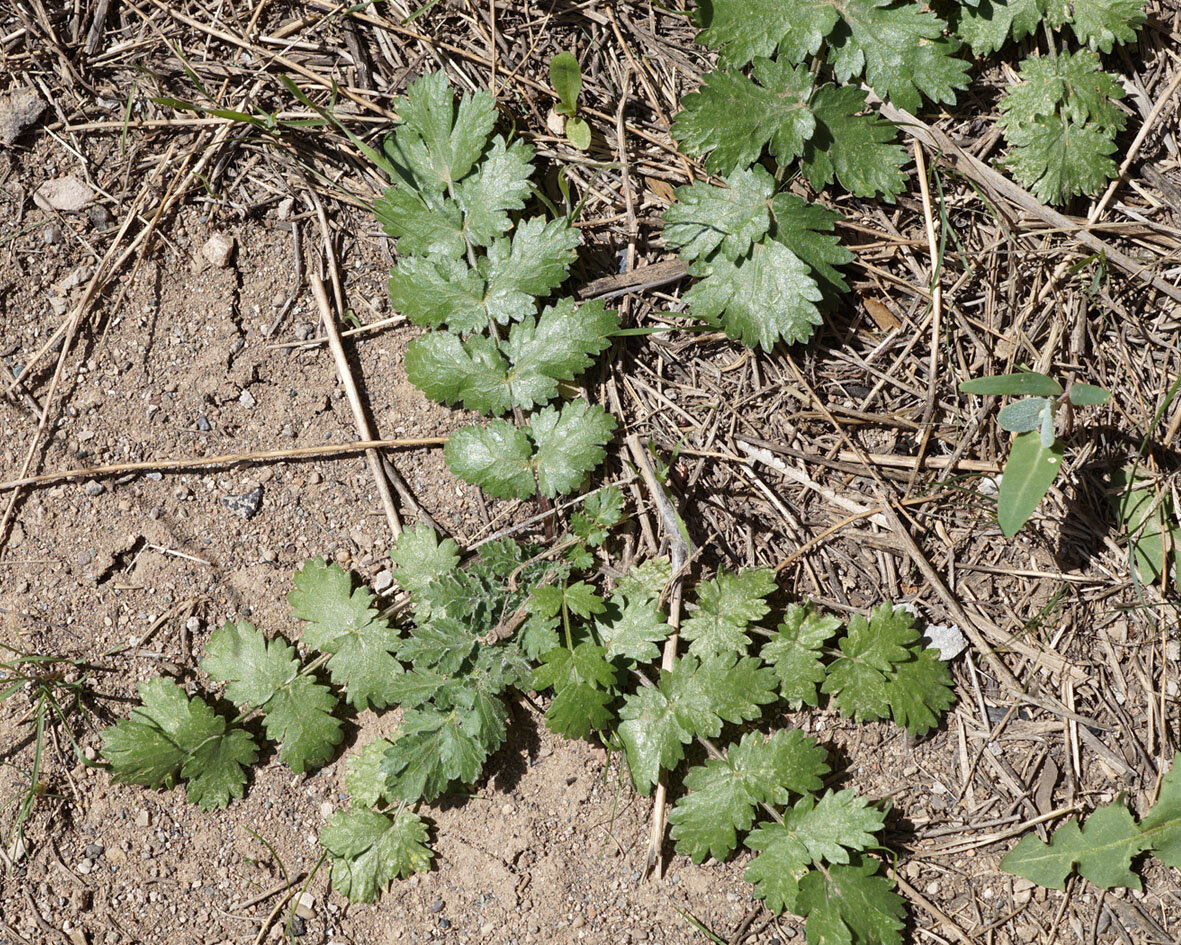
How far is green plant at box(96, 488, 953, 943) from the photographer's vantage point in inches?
99.6

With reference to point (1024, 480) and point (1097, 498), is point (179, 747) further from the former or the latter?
point (1097, 498)

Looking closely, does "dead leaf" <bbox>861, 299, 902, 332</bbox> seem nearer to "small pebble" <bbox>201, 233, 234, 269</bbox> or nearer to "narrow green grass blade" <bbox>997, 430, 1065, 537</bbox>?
"narrow green grass blade" <bbox>997, 430, 1065, 537</bbox>

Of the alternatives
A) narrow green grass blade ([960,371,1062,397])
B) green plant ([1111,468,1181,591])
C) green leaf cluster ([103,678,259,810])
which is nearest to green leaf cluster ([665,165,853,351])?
narrow green grass blade ([960,371,1062,397])

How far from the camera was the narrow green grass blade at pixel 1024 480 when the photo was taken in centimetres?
229

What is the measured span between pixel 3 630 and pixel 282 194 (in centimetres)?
161

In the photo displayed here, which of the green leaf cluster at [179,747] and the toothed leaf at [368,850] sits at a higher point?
the green leaf cluster at [179,747]

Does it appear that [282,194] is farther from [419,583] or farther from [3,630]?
[3,630]

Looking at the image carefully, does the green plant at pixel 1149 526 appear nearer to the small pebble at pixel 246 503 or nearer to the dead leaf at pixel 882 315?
the dead leaf at pixel 882 315

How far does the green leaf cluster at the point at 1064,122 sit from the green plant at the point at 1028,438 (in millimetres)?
658

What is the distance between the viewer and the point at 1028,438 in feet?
7.72

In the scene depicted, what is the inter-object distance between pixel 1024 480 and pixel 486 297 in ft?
5.09

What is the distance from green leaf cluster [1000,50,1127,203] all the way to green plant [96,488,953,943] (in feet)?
4.39

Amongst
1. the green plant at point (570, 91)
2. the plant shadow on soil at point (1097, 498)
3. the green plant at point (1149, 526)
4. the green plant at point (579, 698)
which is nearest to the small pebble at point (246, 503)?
the green plant at point (579, 698)

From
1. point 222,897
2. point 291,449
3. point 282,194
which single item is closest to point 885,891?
point 222,897
